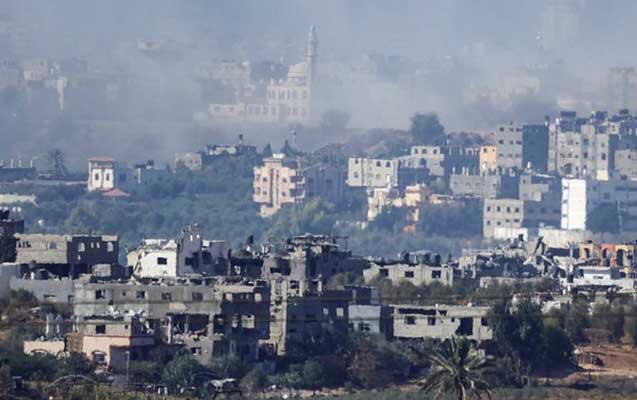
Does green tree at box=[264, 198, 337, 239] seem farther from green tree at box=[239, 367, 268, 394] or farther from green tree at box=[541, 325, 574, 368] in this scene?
green tree at box=[239, 367, 268, 394]

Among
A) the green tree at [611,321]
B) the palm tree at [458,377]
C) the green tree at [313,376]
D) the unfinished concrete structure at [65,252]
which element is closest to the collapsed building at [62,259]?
the unfinished concrete structure at [65,252]

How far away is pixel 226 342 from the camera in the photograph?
3675 cm

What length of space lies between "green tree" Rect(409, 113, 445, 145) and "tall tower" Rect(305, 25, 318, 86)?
10189mm

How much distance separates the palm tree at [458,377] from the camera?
102ft

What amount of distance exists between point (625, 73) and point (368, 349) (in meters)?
65.9

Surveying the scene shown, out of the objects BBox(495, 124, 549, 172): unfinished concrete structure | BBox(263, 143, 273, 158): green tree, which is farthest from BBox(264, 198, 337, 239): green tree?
BBox(495, 124, 549, 172): unfinished concrete structure

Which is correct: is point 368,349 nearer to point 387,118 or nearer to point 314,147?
point 314,147

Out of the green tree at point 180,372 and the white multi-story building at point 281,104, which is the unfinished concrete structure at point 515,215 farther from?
the green tree at point 180,372

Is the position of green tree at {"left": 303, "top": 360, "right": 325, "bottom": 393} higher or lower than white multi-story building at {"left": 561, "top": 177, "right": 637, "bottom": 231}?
lower

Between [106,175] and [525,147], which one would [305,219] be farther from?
[525,147]

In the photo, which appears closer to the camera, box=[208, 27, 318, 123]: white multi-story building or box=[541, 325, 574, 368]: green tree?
box=[541, 325, 574, 368]: green tree

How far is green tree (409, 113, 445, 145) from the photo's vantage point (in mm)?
90700

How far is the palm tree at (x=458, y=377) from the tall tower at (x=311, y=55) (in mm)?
70688

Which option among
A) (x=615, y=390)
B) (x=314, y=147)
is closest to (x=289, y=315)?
(x=615, y=390)
